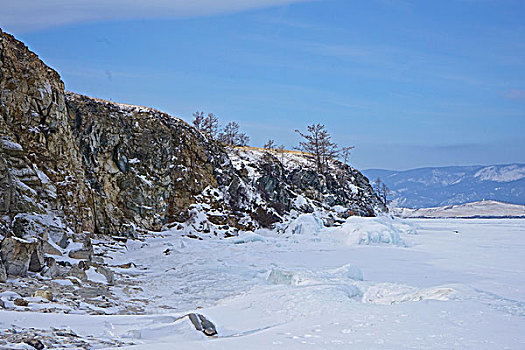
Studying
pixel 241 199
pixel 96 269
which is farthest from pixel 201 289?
pixel 241 199

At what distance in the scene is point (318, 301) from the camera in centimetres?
776

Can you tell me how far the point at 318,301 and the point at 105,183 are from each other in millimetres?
18315

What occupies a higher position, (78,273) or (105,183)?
(105,183)

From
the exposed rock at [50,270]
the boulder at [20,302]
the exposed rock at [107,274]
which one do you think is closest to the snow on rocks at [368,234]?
the exposed rock at [107,274]

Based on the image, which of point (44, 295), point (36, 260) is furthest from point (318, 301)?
point (36, 260)

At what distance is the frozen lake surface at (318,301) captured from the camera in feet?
17.6

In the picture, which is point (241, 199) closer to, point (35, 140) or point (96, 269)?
point (35, 140)

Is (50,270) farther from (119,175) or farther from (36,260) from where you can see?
(119,175)

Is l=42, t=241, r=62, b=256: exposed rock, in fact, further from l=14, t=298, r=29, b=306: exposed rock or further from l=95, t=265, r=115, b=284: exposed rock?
l=14, t=298, r=29, b=306: exposed rock

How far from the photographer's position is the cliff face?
46.6ft

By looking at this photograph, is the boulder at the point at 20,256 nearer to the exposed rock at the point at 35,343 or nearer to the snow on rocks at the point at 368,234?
the exposed rock at the point at 35,343

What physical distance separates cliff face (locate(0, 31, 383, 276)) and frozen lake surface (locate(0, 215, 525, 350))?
3401 mm

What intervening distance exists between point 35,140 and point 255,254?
9060 millimetres

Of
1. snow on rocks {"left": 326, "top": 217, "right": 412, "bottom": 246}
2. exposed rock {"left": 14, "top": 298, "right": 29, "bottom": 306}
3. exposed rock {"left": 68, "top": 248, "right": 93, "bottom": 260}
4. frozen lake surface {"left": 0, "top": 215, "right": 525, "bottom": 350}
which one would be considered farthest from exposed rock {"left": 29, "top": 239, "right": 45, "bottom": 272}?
snow on rocks {"left": 326, "top": 217, "right": 412, "bottom": 246}
